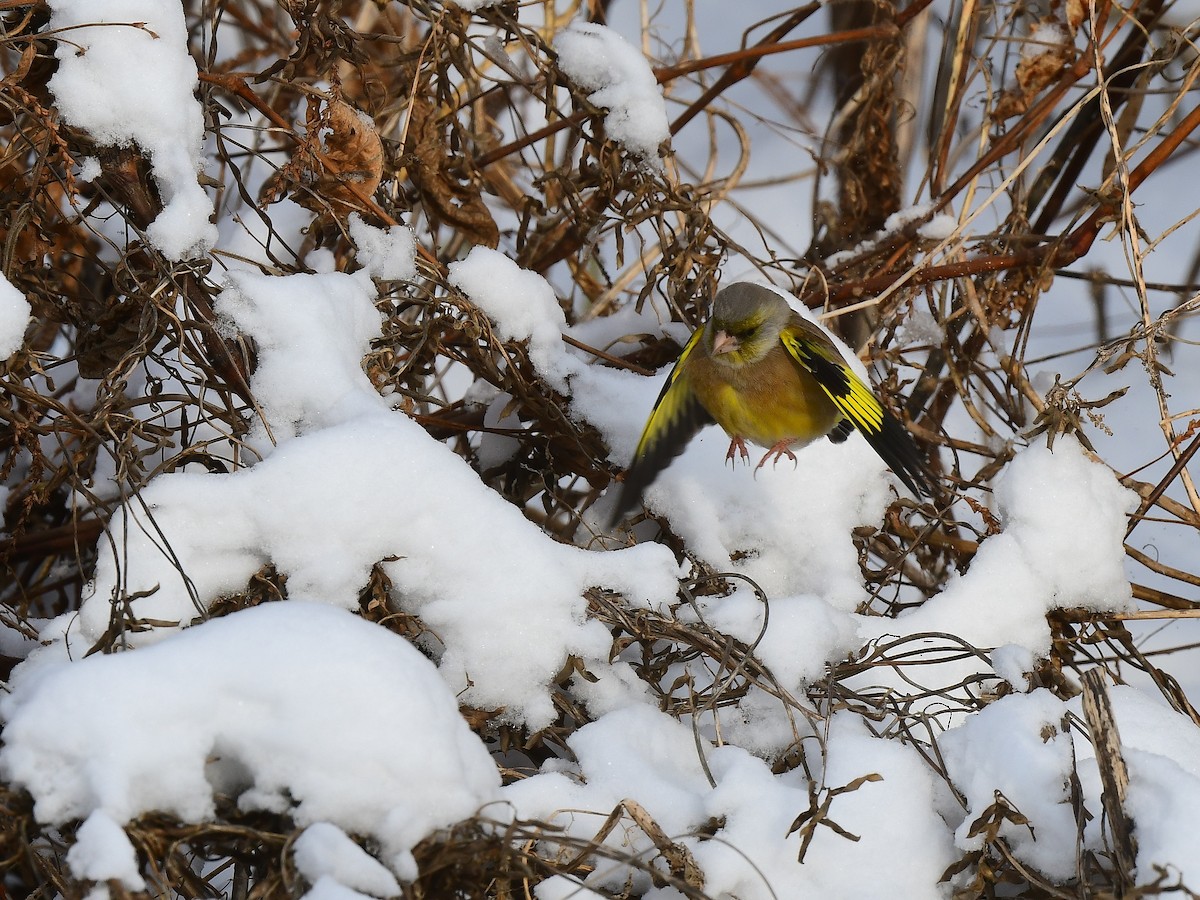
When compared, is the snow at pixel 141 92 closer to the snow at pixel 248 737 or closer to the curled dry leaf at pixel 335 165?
the curled dry leaf at pixel 335 165

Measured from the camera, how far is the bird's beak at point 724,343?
268 centimetres

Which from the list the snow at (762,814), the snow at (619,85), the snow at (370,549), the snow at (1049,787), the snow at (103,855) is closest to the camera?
the snow at (103,855)

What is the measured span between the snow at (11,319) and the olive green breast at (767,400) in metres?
1.49

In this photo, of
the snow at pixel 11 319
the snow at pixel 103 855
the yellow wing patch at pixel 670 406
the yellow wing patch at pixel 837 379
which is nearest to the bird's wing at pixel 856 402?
the yellow wing patch at pixel 837 379

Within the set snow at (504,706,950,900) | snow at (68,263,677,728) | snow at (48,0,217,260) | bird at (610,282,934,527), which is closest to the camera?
snow at (504,706,950,900)

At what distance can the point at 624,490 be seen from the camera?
→ 245 cm

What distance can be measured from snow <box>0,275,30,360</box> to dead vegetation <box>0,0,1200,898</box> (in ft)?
0.12

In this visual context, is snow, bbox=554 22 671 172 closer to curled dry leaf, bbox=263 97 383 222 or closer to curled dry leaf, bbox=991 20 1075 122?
curled dry leaf, bbox=263 97 383 222

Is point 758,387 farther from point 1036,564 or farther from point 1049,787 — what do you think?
point 1049,787

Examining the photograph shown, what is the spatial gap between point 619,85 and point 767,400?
86cm

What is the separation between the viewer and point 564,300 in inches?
127

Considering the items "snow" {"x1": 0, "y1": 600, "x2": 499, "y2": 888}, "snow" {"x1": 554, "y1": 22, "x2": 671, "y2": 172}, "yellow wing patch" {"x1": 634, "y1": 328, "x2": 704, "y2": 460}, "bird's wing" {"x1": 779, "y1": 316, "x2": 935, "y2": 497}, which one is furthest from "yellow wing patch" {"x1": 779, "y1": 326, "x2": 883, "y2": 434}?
"snow" {"x1": 0, "y1": 600, "x2": 499, "y2": 888}

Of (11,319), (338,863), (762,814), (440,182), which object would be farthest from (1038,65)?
(338,863)

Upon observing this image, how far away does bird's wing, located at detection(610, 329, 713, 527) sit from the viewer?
245 cm
